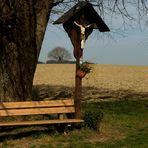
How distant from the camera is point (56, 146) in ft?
32.9

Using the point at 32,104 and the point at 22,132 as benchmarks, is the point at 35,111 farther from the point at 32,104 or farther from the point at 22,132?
the point at 22,132

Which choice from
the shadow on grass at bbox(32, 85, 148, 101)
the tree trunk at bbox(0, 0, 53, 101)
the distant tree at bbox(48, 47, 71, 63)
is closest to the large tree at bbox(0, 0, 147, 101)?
the tree trunk at bbox(0, 0, 53, 101)

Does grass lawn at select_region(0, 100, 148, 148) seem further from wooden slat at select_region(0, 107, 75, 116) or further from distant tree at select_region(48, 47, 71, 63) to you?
distant tree at select_region(48, 47, 71, 63)

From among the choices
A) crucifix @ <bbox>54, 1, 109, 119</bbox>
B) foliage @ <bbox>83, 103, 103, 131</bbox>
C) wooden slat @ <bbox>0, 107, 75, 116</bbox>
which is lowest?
foliage @ <bbox>83, 103, 103, 131</bbox>

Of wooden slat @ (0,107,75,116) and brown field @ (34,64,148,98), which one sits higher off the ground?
wooden slat @ (0,107,75,116)

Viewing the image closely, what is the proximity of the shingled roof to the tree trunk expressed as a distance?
1.02 metres

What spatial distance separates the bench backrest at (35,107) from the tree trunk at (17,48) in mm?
1512

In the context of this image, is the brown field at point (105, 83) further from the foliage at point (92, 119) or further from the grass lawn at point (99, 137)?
the grass lawn at point (99, 137)

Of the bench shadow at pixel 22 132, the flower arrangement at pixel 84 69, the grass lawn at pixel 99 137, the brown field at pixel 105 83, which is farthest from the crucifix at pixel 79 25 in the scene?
the bench shadow at pixel 22 132

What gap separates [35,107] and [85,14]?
2.72m

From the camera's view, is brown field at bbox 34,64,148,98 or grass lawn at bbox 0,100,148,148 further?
brown field at bbox 34,64,148,98

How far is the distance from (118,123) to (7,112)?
3.65 metres

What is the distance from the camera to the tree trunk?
1202cm

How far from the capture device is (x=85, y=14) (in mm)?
12023
